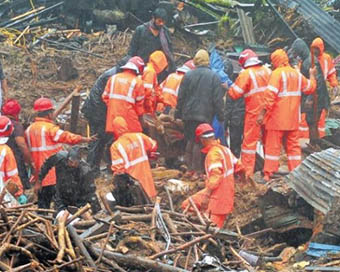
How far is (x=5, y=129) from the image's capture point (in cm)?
945

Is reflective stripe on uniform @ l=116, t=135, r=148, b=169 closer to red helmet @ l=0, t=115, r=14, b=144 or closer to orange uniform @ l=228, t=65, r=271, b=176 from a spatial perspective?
red helmet @ l=0, t=115, r=14, b=144

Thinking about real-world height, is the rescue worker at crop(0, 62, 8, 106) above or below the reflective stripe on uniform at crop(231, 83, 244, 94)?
below

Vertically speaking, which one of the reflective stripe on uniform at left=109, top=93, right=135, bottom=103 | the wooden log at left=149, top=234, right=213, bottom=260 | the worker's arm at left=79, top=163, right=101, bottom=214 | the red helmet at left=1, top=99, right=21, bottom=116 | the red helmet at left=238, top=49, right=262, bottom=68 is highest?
the red helmet at left=238, top=49, right=262, bottom=68

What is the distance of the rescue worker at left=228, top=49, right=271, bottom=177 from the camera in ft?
36.1

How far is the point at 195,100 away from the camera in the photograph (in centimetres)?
1091

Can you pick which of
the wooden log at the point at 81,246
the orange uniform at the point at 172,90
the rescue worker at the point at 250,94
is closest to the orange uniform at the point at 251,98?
the rescue worker at the point at 250,94

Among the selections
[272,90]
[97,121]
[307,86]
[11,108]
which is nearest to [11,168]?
[11,108]

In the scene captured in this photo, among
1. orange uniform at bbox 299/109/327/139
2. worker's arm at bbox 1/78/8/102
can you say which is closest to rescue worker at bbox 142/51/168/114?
worker's arm at bbox 1/78/8/102

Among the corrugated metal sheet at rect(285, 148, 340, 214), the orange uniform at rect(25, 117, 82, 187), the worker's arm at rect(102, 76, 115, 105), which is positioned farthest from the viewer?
the worker's arm at rect(102, 76, 115, 105)

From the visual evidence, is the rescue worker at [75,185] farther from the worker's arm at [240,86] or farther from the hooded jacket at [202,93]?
the worker's arm at [240,86]

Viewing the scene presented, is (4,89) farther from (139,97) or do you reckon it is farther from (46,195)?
(46,195)

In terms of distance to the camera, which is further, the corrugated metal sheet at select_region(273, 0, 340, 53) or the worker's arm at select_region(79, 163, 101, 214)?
the corrugated metal sheet at select_region(273, 0, 340, 53)

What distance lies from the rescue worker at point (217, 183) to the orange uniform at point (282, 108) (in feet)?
5.81

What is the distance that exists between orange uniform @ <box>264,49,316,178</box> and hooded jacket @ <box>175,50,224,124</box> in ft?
2.40
